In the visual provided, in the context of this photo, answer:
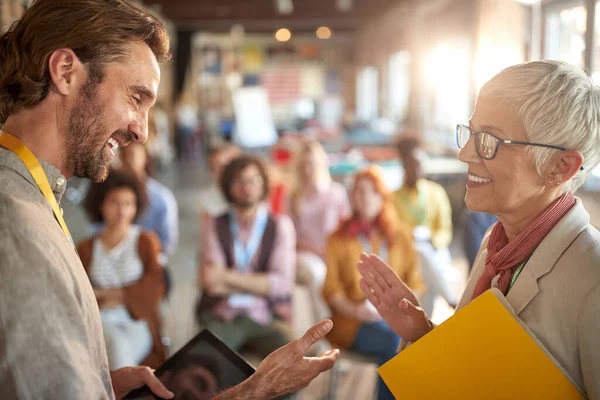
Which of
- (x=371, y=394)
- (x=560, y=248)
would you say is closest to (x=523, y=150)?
(x=560, y=248)

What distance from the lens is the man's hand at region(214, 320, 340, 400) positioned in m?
1.19

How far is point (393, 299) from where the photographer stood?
4.97ft

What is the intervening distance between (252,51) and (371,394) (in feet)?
68.8

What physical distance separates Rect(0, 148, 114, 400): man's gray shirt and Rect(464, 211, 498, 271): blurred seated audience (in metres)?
1.94

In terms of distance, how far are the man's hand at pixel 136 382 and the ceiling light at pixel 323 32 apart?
1841cm

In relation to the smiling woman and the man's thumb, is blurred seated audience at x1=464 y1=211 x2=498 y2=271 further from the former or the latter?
the man's thumb

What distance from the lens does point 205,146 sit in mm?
18469

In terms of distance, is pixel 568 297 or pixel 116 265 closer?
pixel 568 297

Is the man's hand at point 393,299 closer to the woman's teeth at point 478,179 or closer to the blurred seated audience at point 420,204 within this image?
the woman's teeth at point 478,179

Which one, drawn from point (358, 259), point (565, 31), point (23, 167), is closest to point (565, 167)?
point (23, 167)

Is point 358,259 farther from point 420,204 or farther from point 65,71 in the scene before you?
point 65,71

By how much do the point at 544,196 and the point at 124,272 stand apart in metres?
2.42

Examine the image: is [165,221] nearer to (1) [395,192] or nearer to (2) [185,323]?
(2) [185,323]

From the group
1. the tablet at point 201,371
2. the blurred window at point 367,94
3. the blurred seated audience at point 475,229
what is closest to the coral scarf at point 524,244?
the tablet at point 201,371
